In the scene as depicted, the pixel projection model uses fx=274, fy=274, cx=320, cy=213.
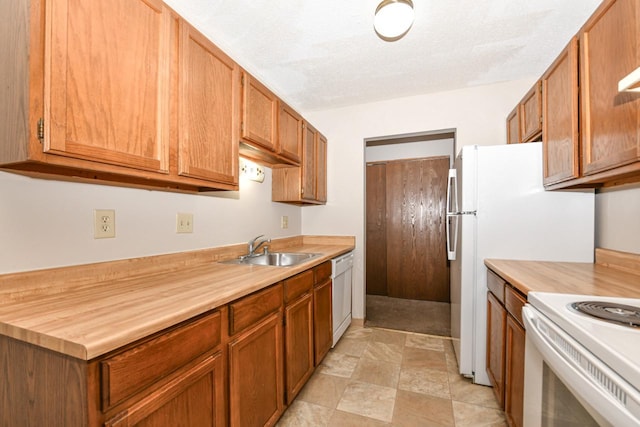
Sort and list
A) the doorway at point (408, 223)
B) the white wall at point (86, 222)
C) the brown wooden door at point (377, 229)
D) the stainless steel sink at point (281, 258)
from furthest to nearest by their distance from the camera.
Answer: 1. the brown wooden door at point (377, 229)
2. the doorway at point (408, 223)
3. the stainless steel sink at point (281, 258)
4. the white wall at point (86, 222)

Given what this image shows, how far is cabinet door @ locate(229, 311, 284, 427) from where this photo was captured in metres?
1.13

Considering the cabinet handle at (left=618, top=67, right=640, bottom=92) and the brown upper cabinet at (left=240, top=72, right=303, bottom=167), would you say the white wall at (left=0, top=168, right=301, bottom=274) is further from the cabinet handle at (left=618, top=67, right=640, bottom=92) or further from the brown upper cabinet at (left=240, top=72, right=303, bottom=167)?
the cabinet handle at (left=618, top=67, right=640, bottom=92)

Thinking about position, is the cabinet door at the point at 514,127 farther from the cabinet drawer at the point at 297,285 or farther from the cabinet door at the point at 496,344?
the cabinet drawer at the point at 297,285

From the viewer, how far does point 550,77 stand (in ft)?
5.60

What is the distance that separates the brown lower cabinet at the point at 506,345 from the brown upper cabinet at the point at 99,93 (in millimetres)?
1698

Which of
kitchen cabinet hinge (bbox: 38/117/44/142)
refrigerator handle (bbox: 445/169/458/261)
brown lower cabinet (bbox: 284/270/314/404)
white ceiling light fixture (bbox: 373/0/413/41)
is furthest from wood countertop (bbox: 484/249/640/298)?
kitchen cabinet hinge (bbox: 38/117/44/142)

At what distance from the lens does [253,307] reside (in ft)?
4.12

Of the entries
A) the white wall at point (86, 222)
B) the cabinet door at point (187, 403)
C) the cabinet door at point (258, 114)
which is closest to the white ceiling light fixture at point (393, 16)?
the cabinet door at point (258, 114)

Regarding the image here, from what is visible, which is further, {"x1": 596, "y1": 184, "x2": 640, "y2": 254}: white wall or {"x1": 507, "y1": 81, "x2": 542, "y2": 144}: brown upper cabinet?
{"x1": 507, "y1": 81, "x2": 542, "y2": 144}: brown upper cabinet

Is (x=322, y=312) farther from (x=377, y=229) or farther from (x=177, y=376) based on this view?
(x=377, y=229)

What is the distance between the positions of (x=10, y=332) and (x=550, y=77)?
2.72m

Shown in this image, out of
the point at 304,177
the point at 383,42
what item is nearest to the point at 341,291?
the point at 304,177

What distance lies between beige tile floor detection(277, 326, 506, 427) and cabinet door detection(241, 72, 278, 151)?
5.61 feet

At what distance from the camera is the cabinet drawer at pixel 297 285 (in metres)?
1.57
